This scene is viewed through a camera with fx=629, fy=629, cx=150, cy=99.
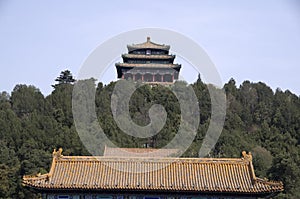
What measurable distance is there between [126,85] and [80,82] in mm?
4533

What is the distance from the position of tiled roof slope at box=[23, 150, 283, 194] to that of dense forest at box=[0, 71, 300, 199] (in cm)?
1208

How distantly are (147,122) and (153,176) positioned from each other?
102 ft

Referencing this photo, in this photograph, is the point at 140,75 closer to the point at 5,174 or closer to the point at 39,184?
Answer: the point at 5,174

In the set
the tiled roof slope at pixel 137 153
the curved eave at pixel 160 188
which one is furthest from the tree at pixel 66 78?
the curved eave at pixel 160 188

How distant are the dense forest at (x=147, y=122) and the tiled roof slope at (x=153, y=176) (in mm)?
12079

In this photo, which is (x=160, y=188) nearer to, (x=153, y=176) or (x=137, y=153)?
(x=153, y=176)

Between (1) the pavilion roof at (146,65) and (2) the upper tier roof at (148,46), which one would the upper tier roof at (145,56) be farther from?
(2) the upper tier roof at (148,46)

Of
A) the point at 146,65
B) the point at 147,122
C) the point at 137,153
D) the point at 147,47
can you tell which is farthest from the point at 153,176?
the point at 147,47

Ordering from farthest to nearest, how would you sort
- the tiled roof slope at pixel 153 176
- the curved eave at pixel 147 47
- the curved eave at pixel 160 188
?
1. the curved eave at pixel 147 47
2. the tiled roof slope at pixel 153 176
3. the curved eave at pixel 160 188

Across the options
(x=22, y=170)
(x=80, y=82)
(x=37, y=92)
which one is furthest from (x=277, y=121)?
(x=22, y=170)

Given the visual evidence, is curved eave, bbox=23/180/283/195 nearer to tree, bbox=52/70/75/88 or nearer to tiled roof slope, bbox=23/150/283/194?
tiled roof slope, bbox=23/150/283/194

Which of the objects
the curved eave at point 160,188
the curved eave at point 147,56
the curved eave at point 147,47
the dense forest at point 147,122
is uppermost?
the curved eave at point 147,47

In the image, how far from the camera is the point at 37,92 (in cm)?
6438

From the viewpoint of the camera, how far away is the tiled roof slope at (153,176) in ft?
81.1
